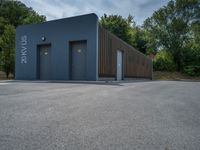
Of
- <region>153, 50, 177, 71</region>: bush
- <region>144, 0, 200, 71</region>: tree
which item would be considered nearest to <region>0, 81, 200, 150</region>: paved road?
<region>153, 50, 177, 71</region>: bush

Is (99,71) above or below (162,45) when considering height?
below

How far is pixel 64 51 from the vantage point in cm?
1255

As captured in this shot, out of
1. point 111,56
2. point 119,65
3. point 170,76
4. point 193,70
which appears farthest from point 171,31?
point 111,56

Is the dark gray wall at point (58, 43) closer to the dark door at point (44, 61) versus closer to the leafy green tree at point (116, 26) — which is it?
the dark door at point (44, 61)

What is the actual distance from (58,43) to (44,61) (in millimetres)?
1821

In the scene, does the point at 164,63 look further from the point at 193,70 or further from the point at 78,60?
the point at 78,60

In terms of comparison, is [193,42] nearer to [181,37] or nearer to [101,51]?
[181,37]

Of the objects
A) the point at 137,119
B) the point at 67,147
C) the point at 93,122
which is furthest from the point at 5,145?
the point at 137,119

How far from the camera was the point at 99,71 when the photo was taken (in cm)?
1205

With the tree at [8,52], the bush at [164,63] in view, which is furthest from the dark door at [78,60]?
the bush at [164,63]

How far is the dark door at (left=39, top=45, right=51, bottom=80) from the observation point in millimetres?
13561

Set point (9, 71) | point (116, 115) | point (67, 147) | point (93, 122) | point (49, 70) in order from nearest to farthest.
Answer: point (67, 147)
point (93, 122)
point (116, 115)
point (49, 70)
point (9, 71)

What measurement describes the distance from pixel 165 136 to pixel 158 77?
27901 millimetres

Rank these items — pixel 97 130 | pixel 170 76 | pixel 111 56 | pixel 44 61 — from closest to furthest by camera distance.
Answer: pixel 97 130
pixel 44 61
pixel 111 56
pixel 170 76
